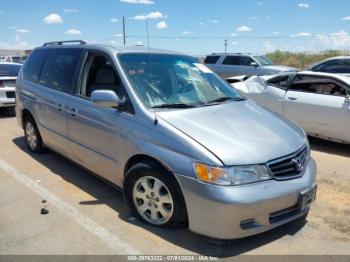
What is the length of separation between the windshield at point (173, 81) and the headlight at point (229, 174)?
1000mm

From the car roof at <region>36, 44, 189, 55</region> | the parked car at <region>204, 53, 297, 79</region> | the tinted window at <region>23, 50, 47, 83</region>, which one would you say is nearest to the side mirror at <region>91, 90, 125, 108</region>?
the car roof at <region>36, 44, 189, 55</region>

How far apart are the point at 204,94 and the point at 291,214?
1.67 metres

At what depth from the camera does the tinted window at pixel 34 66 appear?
20.4 ft

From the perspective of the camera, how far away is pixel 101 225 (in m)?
4.09

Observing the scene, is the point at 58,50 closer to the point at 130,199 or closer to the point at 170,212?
the point at 130,199

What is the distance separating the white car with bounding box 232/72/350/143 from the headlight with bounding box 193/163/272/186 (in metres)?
4.18

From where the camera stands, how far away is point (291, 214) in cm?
363

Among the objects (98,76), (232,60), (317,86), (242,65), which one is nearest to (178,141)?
(98,76)

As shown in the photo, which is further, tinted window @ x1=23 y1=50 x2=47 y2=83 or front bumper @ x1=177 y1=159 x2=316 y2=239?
tinted window @ x1=23 y1=50 x2=47 y2=83

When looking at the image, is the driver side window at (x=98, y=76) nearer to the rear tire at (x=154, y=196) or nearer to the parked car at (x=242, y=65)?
the rear tire at (x=154, y=196)

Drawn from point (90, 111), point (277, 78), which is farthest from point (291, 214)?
point (277, 78)

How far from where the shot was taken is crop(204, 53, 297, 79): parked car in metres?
17.1

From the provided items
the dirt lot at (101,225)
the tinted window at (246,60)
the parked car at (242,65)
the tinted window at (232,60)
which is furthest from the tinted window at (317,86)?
the tinted window at (232,60)

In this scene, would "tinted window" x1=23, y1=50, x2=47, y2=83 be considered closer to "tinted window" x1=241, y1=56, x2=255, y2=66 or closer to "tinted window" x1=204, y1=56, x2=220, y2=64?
"tinted window" x1=241, y1=56, x2=255, y2=66
